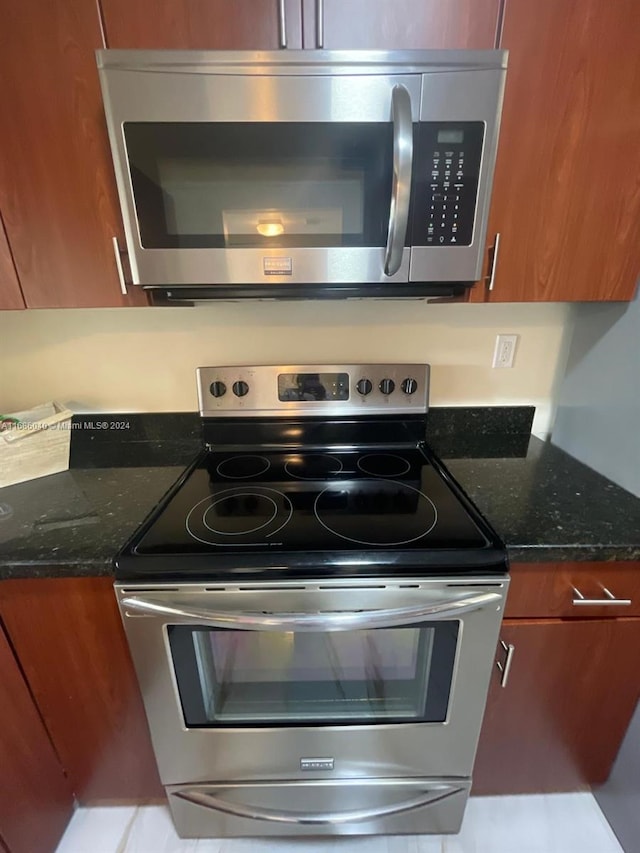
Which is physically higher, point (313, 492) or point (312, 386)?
point (312, 386)

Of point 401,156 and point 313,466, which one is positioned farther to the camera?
point 313,466

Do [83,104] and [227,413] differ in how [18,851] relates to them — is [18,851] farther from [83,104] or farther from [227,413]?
[83,104]

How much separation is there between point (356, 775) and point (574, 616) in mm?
653

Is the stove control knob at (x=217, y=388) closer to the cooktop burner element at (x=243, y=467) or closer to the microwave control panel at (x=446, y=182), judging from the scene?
the cooktop burner element at (x=243, y=467)

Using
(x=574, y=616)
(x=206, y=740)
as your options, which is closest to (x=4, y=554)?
(x=206, y=740)

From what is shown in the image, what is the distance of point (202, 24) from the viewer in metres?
0.78

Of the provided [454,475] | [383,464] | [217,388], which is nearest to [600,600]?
[454,475]

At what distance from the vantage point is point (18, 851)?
952 mm

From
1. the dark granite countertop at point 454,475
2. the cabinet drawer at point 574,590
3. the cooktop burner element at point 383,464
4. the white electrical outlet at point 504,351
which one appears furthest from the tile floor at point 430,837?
the white electrical outlet at point 504,351

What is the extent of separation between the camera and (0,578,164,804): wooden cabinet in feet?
2.86

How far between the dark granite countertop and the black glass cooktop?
0.24ft

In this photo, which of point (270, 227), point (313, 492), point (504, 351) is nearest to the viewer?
A: point (270, 227)

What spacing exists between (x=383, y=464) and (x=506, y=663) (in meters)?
0.57

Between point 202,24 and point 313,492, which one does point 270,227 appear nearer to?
point 202,24
